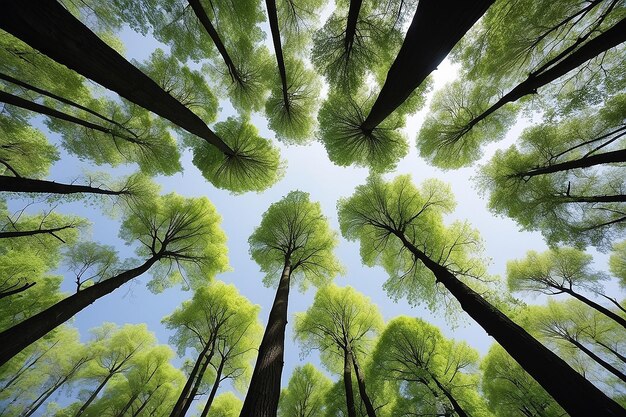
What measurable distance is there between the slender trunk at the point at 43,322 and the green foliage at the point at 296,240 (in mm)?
5237

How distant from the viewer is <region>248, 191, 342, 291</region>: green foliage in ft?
33.6

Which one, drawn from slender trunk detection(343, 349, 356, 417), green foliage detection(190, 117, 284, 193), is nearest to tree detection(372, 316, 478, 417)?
slender trunk detection(343, 349, 356, 417)

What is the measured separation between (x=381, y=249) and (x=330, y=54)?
7878mm

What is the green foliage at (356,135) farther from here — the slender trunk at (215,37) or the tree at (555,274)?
the tree at (555,274)

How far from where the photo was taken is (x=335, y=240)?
36.4 feet

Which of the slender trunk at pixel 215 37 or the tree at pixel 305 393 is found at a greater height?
the slender trunk at pixel 215 37

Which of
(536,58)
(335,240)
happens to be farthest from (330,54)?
(335,240)

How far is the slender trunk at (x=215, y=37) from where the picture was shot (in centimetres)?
615

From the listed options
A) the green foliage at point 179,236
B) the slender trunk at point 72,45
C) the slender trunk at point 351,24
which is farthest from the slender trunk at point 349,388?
the slender trunk at point 351,24

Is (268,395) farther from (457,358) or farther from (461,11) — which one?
(457,358)

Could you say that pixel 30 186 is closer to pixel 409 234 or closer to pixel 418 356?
pixel 409 234

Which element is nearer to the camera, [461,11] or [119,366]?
[461,11]

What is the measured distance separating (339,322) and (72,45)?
11.7 meters

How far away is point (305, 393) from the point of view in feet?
39.1
